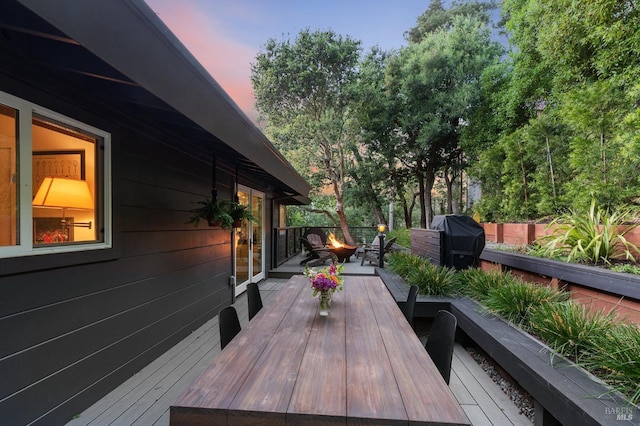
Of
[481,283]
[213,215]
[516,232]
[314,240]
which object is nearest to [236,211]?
[213,215]

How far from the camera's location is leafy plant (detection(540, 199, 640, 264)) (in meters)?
3.20

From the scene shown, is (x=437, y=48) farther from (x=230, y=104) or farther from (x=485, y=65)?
(x=230, y=104)

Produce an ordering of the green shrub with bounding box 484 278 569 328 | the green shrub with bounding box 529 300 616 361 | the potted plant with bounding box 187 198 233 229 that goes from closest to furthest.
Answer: the green shrub with bounding box 529 300 616 361, the green shrub with bounding box 484 278 569 328, the potted plant with bounding box 187 198 233 229

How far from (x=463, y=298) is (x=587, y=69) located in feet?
18.1

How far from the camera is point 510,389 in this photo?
233cm

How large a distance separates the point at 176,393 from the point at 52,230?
1.45m

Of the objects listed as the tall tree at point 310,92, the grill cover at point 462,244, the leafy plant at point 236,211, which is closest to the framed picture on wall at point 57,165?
the leafy plant at point 236,211

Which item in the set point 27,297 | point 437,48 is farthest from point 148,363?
point 437,48

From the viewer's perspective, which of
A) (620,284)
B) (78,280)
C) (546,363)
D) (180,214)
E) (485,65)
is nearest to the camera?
(546,363)

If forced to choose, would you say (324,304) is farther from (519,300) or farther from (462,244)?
(462,244)

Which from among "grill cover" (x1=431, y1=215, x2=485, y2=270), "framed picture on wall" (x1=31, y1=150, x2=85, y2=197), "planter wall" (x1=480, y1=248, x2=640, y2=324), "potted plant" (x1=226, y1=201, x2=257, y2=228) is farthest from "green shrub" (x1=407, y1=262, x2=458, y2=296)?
"framed picture on wall" (x1=31, y1=150, x2=85, y2=197)

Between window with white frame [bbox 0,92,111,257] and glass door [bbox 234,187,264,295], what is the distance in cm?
259

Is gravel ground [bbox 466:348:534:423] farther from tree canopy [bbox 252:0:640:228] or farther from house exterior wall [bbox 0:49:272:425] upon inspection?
tree canopy [bbox 252:0:640:228]

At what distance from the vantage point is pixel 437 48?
10.3 m
